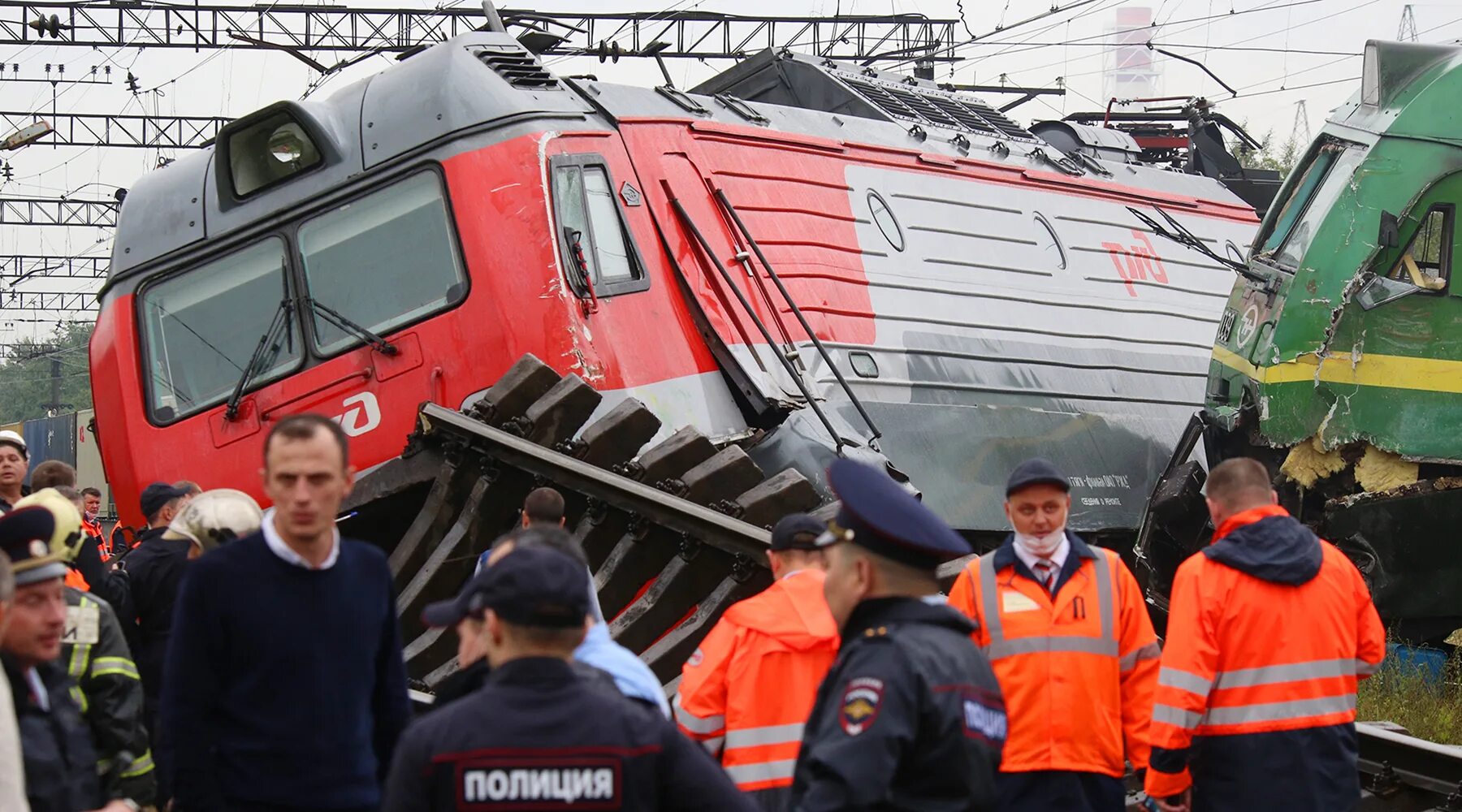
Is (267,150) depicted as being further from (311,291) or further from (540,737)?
(540,737)

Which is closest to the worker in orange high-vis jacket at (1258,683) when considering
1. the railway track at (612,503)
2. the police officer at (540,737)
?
the railway track at (612,503)

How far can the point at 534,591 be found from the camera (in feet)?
9.50

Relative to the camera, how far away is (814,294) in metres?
9.48

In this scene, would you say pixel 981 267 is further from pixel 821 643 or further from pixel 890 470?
pixel 821 643

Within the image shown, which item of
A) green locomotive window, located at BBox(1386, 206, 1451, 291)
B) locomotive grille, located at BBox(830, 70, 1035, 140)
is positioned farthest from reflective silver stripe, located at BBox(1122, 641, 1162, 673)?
locomotive grille, located at BBox(830, 70, 1035, 140)

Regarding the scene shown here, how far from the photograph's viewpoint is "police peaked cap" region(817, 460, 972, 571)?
334 centimetres

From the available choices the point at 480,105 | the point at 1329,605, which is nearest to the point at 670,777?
the point at 1329,605

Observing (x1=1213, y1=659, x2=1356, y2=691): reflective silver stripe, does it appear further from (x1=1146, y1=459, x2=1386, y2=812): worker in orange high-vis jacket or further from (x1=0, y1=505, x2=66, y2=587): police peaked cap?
(x1=0, y1=505, x2=66, y2=587): police peaked cap

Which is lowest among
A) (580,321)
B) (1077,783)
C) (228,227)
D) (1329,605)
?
(1077,783)

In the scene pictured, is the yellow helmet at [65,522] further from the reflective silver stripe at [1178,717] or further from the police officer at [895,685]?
the reflective silver stripe at [1178,717]

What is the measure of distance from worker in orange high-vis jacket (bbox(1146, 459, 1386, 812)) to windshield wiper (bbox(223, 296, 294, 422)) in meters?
4.84

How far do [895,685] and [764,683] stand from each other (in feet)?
4.58

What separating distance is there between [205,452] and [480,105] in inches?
85.3

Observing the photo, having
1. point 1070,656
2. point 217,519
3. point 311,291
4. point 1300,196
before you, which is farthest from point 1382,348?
point 217,519
